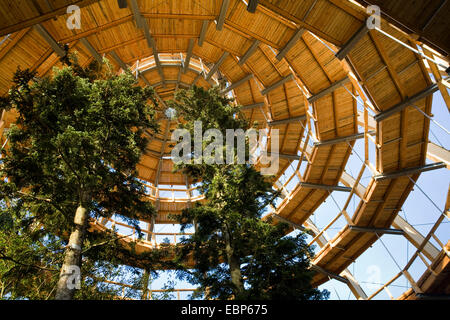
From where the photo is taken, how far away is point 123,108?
9422 millimetres

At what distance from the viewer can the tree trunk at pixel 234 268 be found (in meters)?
8.15

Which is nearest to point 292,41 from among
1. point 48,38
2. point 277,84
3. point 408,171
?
point 277,84

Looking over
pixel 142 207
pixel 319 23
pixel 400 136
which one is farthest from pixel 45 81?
pixel 400 136

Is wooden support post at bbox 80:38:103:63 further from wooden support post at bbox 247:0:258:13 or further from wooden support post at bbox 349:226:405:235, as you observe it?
wooden support post at bbox 349:226:405:235

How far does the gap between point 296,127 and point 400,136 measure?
856 centimetres

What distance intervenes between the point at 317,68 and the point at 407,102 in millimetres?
5120

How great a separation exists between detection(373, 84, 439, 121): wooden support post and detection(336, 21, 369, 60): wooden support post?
3846mm

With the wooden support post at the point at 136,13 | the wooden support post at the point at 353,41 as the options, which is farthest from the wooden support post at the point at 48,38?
the wooden support post at the point at 353,41

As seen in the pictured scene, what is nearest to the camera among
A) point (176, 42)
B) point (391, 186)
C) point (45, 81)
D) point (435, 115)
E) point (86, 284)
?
point (45, 81)

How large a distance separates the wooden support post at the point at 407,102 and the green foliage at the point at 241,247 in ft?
22.1

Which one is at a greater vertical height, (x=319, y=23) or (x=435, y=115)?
(x=319, y=23)

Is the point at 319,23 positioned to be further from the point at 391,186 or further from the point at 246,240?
the point at 391,186

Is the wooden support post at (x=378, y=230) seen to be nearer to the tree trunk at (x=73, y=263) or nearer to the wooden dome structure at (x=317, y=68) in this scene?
the wooden dome structure at (x=317, y=68)
